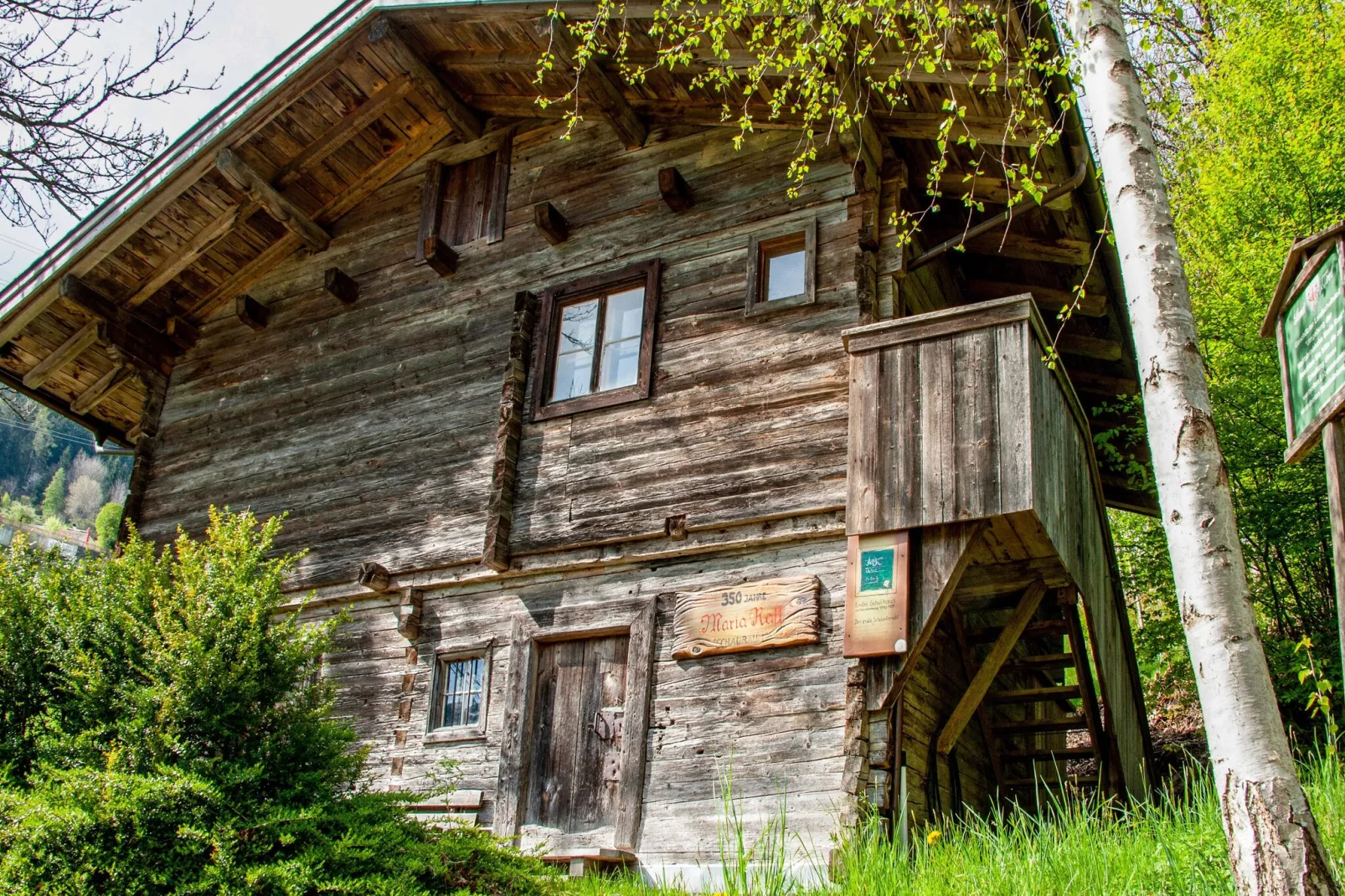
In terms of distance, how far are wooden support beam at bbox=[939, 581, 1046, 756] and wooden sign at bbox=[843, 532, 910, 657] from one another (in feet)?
4.41

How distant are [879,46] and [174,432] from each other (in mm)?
8424

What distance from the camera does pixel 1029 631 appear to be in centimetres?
941

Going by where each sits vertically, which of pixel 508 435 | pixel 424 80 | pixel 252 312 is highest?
pixel 424 80

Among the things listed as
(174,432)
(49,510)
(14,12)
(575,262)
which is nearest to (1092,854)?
(575,262)

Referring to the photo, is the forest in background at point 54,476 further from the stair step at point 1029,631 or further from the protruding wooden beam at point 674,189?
the stair step at point 1029,631

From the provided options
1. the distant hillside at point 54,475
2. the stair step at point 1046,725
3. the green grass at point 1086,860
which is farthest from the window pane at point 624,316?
the distant hillside at point 54,475

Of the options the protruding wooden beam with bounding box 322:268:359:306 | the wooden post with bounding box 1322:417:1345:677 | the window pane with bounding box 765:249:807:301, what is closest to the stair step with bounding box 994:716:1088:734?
the window pane with bounding box 765:249:807:301

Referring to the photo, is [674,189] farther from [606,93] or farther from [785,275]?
[785,275]

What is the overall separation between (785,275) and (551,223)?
241cm

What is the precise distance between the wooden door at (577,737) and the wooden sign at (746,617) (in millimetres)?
682

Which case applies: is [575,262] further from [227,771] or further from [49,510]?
[49,510]

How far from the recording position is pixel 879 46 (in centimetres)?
873

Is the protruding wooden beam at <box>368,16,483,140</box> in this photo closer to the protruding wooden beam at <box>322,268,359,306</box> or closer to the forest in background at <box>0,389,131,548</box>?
the protruding wooden beam at <box>322,268,359,306</box>

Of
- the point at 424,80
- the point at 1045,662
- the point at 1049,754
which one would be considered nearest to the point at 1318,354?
A: the point at 1045,662
